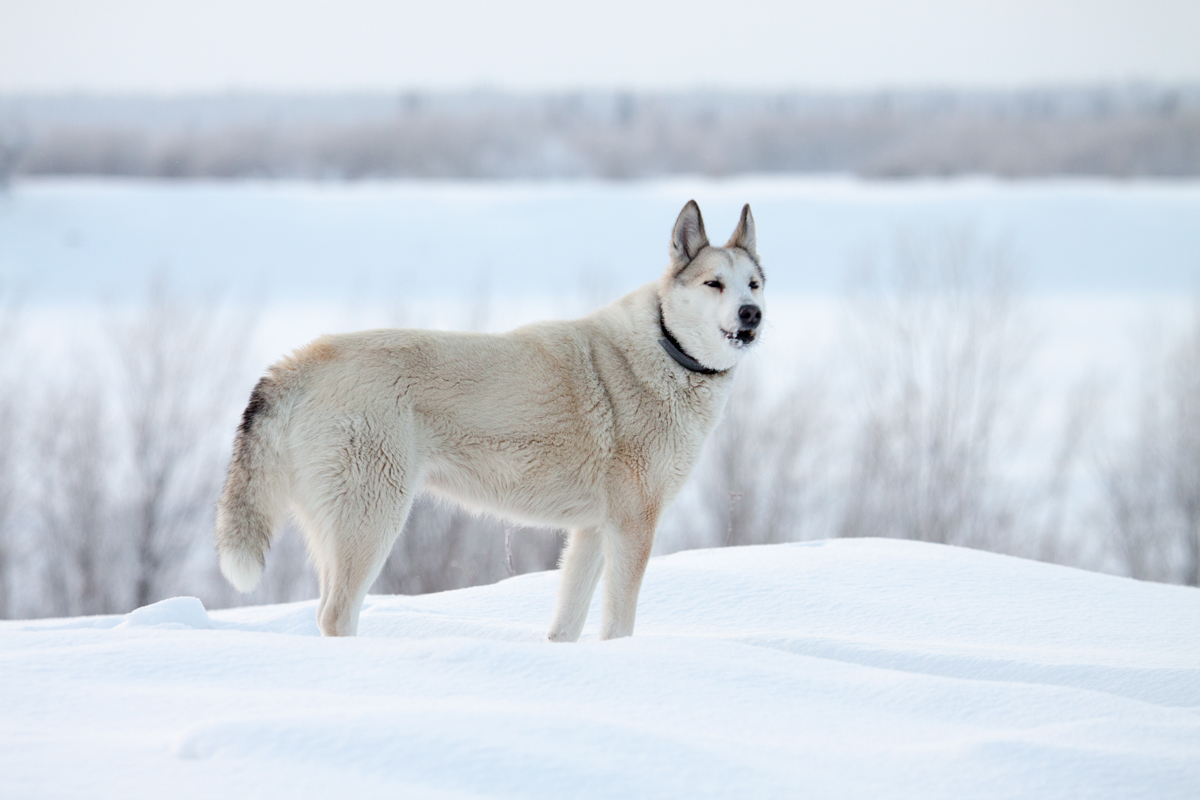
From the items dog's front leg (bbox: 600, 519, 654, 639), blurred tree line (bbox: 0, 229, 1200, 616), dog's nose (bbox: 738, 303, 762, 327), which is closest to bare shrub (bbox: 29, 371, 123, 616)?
blurred tree line (bbox: 0, 229, 1200, 616)

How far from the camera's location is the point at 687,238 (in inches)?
207

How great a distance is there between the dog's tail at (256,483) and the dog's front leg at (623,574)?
4.86 ft

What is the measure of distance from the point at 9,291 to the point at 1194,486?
3370 centimetres

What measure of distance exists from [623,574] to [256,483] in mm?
1661

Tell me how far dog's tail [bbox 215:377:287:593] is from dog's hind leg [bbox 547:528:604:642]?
1.40 m

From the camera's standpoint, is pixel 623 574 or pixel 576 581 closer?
pixel 623 574

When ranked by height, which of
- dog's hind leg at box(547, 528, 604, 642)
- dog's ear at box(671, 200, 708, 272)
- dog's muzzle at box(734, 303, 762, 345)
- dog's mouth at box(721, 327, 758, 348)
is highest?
dog's ear at box(671, 200, 708, 272)

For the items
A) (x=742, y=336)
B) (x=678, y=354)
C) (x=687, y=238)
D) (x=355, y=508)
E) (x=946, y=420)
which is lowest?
(x=946, y=420)

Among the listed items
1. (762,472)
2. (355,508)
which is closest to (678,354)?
(355,508)

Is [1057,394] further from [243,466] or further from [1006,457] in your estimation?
[243,466]

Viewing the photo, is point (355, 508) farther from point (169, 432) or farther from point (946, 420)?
point (946, 420)

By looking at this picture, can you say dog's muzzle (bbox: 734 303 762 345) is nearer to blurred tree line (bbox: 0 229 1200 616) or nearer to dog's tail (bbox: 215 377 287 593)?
dog's tail (bbox: 215 377 287 593)

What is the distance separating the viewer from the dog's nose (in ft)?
16.0

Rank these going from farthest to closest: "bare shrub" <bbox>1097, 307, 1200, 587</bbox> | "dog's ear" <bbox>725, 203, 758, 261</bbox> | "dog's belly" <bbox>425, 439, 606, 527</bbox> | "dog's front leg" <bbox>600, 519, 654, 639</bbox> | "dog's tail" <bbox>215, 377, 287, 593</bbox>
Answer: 1. "bare shrub" <bbox>1097, 307, 1200, 587</bbox>
2. "dog's ear" <bbox>725, 203, 758, 261</bbox>
3. "dog's front leg" <bbox>600, 519, 654, 639</bbox>
4. "dog's belly" <bbox>425, 439, 606, 527</bbox>
5. "dog's tail" <bbox>215, 377, 287, 593</bbox>
